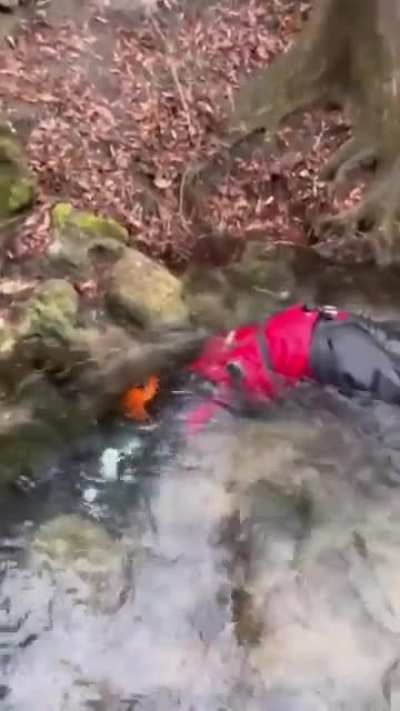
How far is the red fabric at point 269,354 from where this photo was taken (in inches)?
216

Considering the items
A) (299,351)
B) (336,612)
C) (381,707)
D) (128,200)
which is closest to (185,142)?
(128,200)

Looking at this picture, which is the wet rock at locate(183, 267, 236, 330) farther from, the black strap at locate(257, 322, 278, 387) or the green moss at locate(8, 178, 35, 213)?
the green moss at locate(8, 178, 35, 213)

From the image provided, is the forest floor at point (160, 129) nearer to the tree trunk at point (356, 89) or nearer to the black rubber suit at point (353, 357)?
the tree trunk at point (356, 89)

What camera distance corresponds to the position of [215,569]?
5.59 meters

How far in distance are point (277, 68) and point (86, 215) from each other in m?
1.79

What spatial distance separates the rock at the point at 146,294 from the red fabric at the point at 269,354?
0.79 meters

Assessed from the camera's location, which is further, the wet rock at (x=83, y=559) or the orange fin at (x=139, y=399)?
the orange fin at (x=139, y=399)

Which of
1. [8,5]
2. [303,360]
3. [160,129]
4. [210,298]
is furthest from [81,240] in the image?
[8,5]

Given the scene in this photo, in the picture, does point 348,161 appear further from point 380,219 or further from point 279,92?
point 279,92

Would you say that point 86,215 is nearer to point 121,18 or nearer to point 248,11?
point 121,18

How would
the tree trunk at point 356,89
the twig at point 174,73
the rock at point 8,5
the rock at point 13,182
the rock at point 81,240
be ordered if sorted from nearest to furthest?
1. the tree trunk at point 356,89
2. the rock at point 81,240
3. the rock at point 13,182
4. the twig at point 174,73
5. the rock at point 8,5

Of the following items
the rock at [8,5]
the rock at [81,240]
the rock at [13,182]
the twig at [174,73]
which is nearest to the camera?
the rock at [81,240]

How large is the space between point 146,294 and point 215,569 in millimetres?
2147

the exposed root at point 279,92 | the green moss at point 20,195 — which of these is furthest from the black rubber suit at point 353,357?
the green moss at point 20,195
